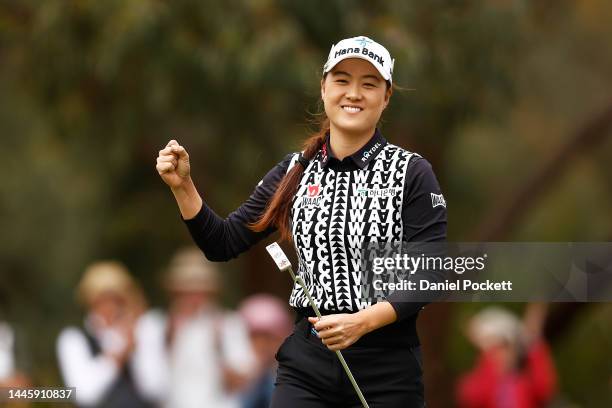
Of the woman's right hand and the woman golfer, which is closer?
the woman golfer

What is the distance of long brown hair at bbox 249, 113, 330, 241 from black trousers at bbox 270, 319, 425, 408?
429mm

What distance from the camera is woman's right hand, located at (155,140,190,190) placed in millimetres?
4684

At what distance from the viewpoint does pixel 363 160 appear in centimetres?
467

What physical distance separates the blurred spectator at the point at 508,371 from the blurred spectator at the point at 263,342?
8.04ft

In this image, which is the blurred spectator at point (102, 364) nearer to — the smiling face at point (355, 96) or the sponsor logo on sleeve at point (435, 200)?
the smiling face at point (355, 96)

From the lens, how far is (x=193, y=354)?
761cm

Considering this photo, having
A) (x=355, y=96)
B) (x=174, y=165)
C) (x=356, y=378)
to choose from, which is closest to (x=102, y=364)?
(x=174, y=165)

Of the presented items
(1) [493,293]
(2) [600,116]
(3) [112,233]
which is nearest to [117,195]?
(3) [112,233]

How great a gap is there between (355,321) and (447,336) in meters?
9.66

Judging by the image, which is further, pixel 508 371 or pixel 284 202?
Answer: pixel 508 371

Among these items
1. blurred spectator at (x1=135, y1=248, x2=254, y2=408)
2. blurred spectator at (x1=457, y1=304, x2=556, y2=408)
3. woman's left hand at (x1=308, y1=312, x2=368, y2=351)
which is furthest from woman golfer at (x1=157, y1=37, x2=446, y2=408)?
blurred spectator at (x1=457, y1=304, x2=556, y2=408)

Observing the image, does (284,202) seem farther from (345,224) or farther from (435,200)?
(435,200)

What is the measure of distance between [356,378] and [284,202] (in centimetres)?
68

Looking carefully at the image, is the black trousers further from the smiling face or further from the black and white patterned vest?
the smiling face
